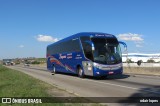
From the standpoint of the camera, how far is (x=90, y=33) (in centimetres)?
2595

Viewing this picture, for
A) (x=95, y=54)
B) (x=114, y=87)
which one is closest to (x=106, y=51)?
(x=95, y=54)

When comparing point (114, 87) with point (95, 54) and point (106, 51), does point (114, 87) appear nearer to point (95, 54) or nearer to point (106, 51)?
point (95, 54)

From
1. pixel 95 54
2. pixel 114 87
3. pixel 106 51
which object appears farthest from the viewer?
pixel 106 51

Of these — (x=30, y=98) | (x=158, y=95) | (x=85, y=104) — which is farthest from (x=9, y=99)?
(x=158, y=95)

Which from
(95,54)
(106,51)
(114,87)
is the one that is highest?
(106,51)

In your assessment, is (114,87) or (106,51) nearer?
(114,87)

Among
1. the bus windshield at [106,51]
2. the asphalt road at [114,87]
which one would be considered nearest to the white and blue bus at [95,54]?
the bus windshield at [106,51]

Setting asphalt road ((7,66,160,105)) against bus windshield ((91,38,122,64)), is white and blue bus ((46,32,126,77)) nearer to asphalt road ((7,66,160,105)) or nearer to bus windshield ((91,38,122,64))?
bus windshield ((91,38,122,64))

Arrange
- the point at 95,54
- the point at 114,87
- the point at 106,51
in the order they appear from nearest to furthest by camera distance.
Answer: the point at 114,87, the point at 95,54, the point at 106,51

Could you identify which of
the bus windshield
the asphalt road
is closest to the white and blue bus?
the bus windshield

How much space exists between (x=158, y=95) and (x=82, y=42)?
13.1 meters

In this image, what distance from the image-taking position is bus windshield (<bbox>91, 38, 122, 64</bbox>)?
24438 millimetres

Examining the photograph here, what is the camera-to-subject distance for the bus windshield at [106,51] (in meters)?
24.4

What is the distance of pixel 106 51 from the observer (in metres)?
24.6
